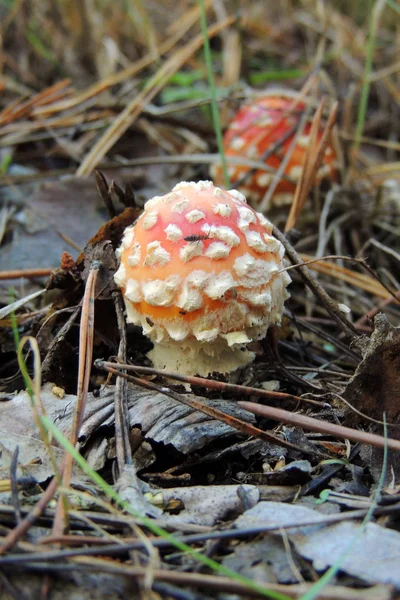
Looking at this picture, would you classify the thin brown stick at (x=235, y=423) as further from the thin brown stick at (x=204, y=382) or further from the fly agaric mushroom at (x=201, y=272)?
the fly agaric mushroom at (x=201, y=272)

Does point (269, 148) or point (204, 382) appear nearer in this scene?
point (204, 382)

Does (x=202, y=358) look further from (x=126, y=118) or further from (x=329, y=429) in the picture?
(x=126, y=118)

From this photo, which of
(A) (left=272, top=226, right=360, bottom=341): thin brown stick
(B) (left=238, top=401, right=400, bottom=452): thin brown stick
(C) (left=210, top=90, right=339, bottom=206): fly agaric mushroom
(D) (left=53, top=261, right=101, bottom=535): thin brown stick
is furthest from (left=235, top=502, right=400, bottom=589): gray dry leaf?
(C) (left=210, top=90, right=339, bottom=206): fly agaric mushroom

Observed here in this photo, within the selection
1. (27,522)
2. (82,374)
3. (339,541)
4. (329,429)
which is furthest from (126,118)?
(339,541)

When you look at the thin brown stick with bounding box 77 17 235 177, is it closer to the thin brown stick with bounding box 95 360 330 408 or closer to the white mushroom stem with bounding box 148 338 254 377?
the white mushroom stem with bounding box 148 338 254 377

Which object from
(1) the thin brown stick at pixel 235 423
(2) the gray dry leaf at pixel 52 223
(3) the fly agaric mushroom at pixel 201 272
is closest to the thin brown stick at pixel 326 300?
(3) the fly agaric mushroom at pixel 201 272
